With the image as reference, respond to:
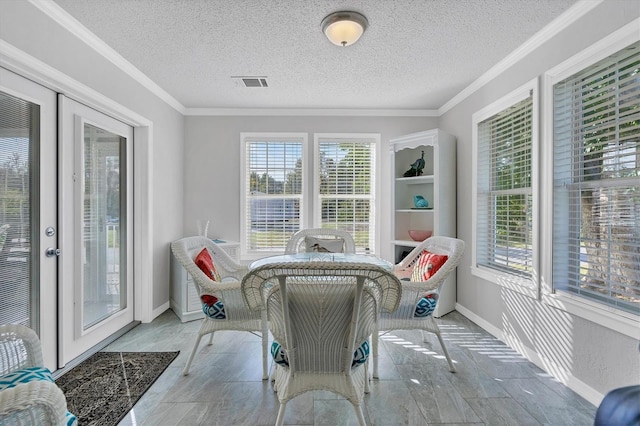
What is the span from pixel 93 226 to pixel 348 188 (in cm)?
304

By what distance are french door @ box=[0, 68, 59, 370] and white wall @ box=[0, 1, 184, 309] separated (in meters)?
0.26

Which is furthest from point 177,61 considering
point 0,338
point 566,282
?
point 566,282

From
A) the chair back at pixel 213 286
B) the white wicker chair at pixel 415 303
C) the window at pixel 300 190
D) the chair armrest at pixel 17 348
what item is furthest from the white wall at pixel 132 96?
the white wicker chair at pixel 415 303

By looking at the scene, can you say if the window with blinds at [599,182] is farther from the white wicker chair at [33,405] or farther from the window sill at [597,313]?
the white wicker chair at [33,405]

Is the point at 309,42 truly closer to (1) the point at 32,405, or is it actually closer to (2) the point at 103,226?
(2) the point at 103,226

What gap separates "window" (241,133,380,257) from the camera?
4516 mm

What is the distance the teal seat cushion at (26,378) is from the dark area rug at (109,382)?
78cm

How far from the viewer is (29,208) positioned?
7.22 ft

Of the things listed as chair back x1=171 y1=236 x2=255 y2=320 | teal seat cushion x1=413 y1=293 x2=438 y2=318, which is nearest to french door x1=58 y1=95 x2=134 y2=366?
chair back x1=171 y1=236 x2=255 y2=320

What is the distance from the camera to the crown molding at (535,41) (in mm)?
2146

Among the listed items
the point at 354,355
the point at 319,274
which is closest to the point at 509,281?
the point at 354,355

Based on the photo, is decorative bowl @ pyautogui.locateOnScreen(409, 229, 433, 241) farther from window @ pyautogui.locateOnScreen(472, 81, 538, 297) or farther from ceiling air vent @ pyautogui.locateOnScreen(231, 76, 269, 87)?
ceiling air vent @ pyautogui.locateOnScreen(231, 76, 269, 87)

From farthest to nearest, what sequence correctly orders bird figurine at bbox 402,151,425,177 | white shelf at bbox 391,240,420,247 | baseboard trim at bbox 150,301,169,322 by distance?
bird figurine at bbox 402,151,425,177 < white shelf at bbox 391,240,420,247 < baseboard trim at bbox 150,301,169,322

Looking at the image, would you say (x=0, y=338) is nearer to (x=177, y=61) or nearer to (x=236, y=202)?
(x=177, y=61)
